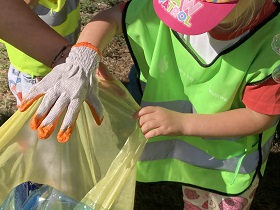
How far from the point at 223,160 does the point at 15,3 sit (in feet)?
2.34

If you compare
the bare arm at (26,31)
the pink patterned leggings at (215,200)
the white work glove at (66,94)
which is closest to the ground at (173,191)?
the pink patterned leggings at (215,200)

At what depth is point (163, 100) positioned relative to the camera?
1.62m

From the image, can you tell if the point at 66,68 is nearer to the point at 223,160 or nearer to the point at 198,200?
the point at 223,160

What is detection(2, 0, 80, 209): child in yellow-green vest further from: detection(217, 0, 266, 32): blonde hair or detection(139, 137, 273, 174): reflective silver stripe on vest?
detection(217, 0, 266, 32): blonde hair

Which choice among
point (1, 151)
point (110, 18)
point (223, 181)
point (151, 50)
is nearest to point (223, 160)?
point (223, 181)

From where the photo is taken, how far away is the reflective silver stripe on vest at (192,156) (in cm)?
166

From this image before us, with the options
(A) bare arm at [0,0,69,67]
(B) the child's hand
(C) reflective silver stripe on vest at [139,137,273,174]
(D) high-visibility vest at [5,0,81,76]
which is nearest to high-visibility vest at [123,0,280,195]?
(C) reflective silver stripe on vest at [139,137,273,174]

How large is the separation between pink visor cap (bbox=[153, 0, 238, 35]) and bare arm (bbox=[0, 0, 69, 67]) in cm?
39

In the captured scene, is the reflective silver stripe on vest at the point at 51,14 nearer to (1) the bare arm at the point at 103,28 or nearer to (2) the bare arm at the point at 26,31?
(2) the bare arm at the point at 26,31

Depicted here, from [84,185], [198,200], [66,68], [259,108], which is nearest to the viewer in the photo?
[66,68]

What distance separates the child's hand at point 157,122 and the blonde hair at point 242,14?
0.84ft

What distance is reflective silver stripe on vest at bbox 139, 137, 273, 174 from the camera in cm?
166

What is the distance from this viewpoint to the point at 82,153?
5.27ft

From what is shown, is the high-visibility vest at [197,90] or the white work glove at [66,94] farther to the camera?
the high-visibility vest at [197,90]
